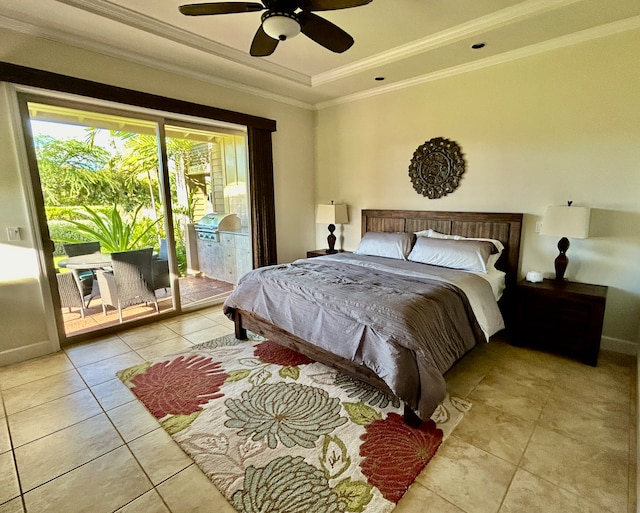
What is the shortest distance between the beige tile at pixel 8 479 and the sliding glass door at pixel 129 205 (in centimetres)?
158

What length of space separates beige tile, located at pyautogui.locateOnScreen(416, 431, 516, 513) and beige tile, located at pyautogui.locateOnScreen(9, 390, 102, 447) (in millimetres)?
2158

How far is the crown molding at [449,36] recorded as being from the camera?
8.08 ft

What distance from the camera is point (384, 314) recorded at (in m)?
2.09

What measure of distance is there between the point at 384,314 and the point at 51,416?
7.51 ft

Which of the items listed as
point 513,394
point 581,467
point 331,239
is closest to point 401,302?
point 513,394

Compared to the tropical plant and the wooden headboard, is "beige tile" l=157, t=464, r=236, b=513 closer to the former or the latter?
the tropical plant

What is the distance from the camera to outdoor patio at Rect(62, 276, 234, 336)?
10.9 feet

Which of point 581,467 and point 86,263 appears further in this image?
point 86,263

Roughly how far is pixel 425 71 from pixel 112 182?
3.60 meters

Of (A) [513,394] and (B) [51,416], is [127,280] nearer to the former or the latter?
(B) [51,416]

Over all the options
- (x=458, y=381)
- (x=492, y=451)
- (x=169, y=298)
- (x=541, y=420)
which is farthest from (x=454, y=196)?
(x=169, y=298)

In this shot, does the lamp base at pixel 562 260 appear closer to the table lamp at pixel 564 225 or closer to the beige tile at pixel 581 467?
the table lamp at pixel 564 225

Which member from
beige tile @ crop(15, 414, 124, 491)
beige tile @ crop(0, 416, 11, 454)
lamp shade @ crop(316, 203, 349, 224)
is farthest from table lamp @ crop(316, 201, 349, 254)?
beige tile @ crop(0, 416, 11, 454)

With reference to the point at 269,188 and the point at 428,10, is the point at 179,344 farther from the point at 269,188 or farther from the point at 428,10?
the point at 428,10
